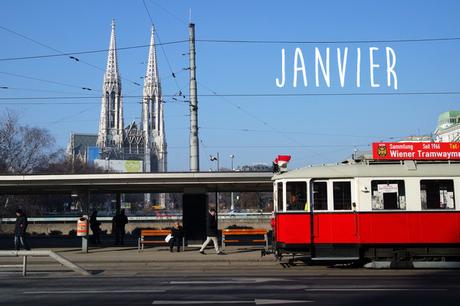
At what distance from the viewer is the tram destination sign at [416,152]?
1833cm

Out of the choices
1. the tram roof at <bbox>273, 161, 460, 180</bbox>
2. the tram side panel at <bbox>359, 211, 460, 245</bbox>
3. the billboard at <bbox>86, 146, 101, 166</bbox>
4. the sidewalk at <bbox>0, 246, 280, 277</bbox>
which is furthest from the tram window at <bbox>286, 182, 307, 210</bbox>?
the billboard at <bbox>86, 146, 101, 166</bbox>

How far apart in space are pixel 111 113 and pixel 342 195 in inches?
6109

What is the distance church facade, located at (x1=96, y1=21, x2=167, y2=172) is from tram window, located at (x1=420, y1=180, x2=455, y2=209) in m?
136

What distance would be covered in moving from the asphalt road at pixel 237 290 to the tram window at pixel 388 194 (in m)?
2.18

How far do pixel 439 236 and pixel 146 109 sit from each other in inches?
6532

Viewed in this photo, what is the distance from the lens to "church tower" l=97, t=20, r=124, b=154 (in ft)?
532

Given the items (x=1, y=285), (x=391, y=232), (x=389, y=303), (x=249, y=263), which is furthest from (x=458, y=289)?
(x=1, y=285)

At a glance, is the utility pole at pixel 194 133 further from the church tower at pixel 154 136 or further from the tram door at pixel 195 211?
the church tower at pixel 154 136

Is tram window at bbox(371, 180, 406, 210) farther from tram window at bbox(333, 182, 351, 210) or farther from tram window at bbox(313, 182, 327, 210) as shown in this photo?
tram window at bbox(313, 182, 327, 210)

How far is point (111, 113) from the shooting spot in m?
168

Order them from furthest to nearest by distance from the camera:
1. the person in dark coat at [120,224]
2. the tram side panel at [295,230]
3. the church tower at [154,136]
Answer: the church tower at [154,136] < the person in dark coat at [120,224] < the tram side panel at [295,230]

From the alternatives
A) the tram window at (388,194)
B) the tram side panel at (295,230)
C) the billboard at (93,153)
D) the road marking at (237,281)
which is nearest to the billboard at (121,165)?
the billboard at (93,153)

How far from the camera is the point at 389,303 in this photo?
11.0 metres

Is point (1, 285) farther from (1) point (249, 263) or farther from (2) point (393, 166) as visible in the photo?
(2) point (393, 166)
